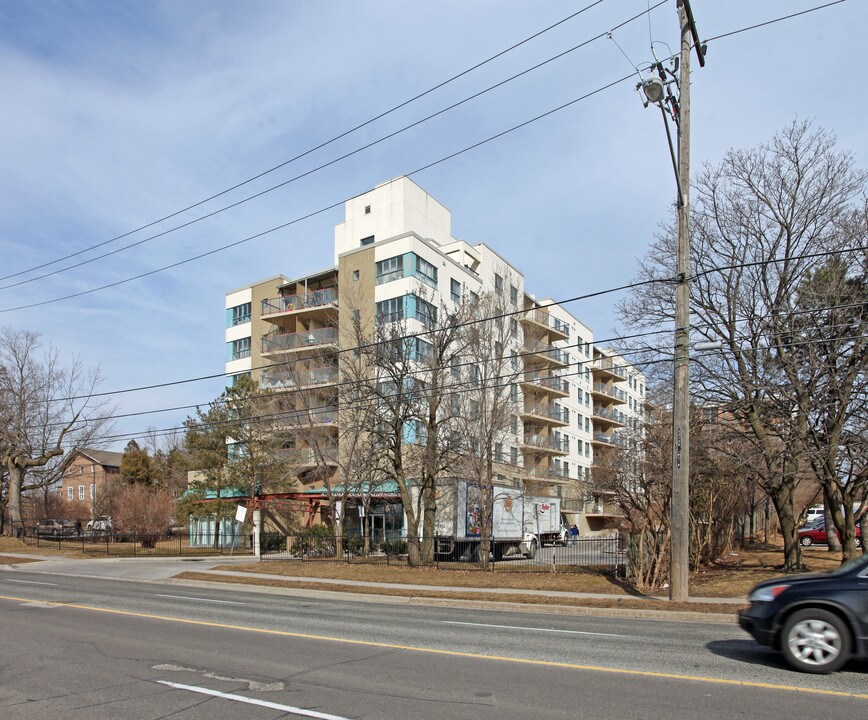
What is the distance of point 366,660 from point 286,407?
3040cm

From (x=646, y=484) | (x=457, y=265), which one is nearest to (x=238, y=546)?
(x=457, y=265)

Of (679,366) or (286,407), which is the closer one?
(679,366)

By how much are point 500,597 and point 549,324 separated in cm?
4901

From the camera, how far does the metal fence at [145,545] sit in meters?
38.6

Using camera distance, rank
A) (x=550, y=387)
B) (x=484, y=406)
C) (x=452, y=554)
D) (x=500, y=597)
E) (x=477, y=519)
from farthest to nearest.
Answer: (x=550, y=387), (x=477, y=519), (x=452, y=554), (x=484, y=406), (x=500, y=597)

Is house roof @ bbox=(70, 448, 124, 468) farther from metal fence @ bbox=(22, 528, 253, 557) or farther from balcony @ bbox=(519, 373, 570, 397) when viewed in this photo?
balcony @ bbox=(519, 373, 570, 397)

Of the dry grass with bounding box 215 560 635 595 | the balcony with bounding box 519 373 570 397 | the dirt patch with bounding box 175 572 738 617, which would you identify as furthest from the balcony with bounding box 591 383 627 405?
the dirt patch with bounding box 175 572 738 617

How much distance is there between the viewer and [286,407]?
127ft

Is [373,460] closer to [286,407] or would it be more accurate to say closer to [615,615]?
[286,407]

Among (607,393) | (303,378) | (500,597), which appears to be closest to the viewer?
(500,597)

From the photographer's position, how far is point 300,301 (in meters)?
51.9

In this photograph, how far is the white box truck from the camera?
34.7 m

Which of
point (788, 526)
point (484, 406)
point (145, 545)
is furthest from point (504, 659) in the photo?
point (145, 545)

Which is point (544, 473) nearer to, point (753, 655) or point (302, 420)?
point (302, 420)
